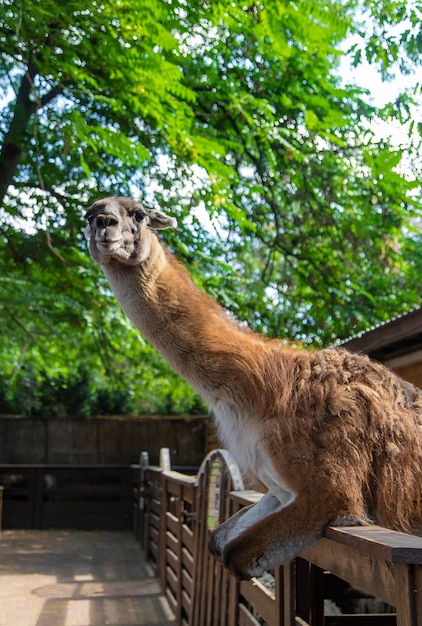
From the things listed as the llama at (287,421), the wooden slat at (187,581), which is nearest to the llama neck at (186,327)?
the llama at (287,421)

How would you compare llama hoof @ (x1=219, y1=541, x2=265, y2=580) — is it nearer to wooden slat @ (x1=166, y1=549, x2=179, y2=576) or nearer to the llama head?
the llama head

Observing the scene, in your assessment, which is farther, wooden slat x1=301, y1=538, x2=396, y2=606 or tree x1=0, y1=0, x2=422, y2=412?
tree x1=0, y1=0, x2=422, y2=412

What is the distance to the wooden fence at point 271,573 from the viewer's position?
1974mm

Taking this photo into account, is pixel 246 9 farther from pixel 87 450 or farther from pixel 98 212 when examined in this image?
pixel 87 450

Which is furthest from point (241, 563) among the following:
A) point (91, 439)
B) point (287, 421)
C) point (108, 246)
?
point (91, 439)

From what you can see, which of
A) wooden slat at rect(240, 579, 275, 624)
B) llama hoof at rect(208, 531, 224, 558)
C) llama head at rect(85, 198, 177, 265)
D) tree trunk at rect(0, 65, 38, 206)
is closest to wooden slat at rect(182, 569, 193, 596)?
wooden slat at rect(240, 579, 275, 624)

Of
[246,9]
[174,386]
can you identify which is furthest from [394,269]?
[246,9]

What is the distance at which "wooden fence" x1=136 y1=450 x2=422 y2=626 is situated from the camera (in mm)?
1974

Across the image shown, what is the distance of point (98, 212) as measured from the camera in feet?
12.3

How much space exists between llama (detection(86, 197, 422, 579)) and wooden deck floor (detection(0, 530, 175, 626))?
4589 mm

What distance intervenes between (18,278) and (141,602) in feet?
13.7

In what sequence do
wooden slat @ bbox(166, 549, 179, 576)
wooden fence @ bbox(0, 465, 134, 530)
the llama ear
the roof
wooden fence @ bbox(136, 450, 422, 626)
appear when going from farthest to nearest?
1. wooden fence @ bbox(0, 465, 134, 530)
2. wooden slat @ bbox(166, 549, 179, 576)
3. the roof
4. the llama ear
5. wooden fence @ bbox(136, 450, 422, 626)

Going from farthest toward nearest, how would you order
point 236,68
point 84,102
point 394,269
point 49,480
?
point 49,480 → point 394,269 → point 236,68 → point 84,102

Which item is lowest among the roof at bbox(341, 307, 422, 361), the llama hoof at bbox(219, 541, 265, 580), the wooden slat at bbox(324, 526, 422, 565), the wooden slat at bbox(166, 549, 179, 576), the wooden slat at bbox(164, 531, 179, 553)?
the wooden slat at bbox(166, 549, 179, 576)
